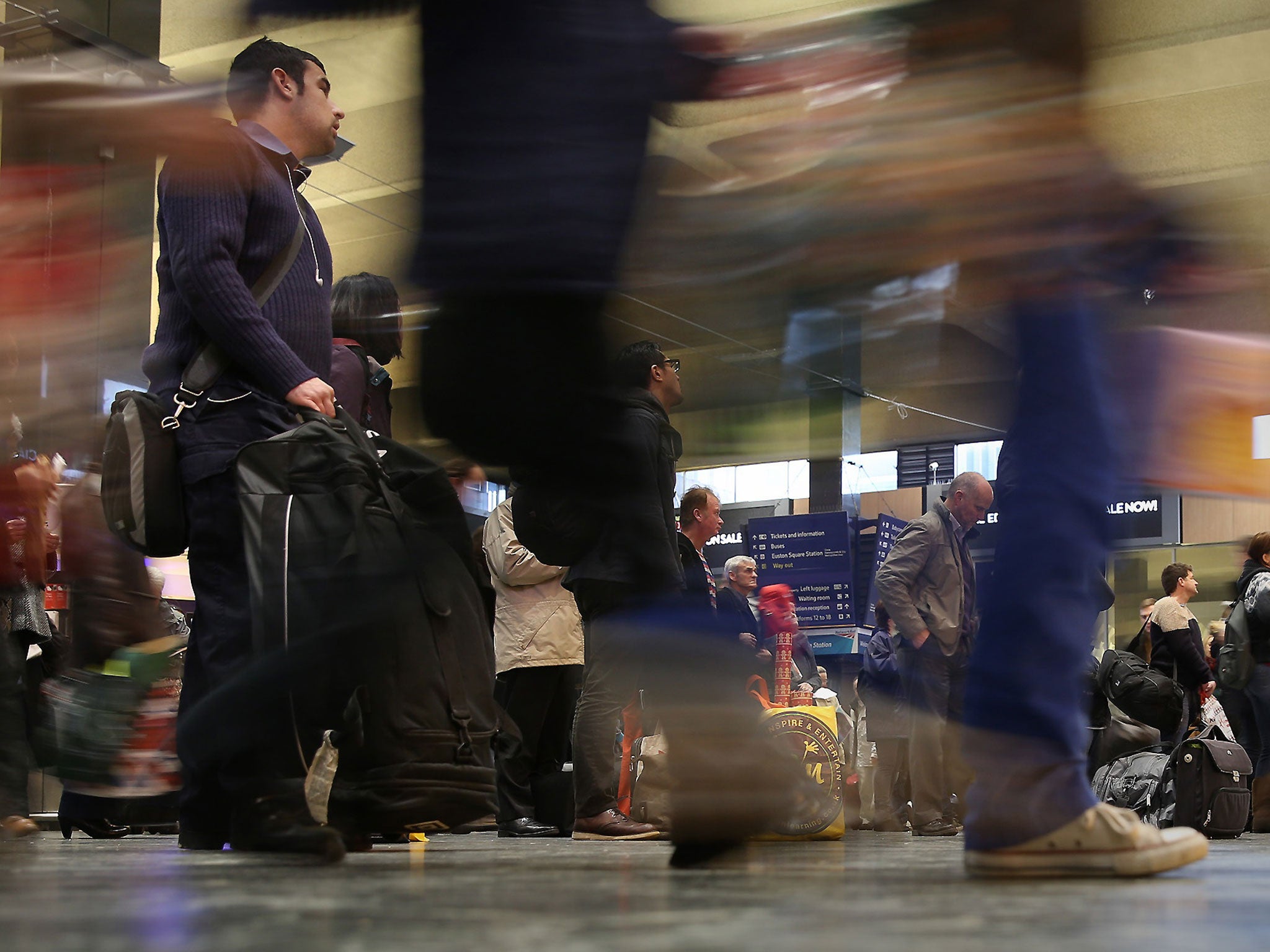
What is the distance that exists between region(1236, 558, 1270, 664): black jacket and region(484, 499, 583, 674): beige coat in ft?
9.34

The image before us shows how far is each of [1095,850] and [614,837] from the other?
2.71 m

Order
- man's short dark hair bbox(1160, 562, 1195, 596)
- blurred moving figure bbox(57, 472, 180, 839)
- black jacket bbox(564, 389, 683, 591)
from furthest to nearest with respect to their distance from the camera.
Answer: man's short dark hair bbox(1160, 562, 1195, 596) → blurred moving figure bbox(57, 472, 180, 839) → black jacket bbox(564, 389, 683, 591)

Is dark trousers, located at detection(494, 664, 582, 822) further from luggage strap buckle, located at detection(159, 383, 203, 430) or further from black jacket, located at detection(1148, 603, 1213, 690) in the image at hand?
black jacket, located at detection(1148, 603, 1213, 690)

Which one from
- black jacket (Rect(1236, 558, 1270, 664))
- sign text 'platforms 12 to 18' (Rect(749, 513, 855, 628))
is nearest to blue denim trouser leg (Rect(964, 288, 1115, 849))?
black jacket (Rect(1236, 558, 1270, 664))

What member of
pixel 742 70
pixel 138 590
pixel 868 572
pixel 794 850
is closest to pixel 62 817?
pixel 138 590

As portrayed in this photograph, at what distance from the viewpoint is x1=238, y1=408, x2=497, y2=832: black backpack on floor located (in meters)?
2.06

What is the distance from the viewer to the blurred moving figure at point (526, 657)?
186 inches

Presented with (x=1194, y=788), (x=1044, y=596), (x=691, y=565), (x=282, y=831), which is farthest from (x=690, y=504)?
(x=1044, y=596)

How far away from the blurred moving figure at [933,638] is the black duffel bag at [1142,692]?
2.56 ft

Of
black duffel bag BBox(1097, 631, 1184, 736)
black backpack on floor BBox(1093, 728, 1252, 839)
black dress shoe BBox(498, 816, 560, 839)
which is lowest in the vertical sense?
black dress shoe BBox(498, 816, 560, 839)

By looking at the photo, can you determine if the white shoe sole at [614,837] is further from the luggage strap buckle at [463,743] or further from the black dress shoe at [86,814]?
the luggage strap buckle at [463,743]

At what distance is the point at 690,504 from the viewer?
5.02 m

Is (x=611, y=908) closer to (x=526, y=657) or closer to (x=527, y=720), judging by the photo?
(x=526, y=657)

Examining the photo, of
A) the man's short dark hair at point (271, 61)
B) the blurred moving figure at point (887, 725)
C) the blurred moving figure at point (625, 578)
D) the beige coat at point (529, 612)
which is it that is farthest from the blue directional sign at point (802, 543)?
the man's short dark hair at point (271, 61)
